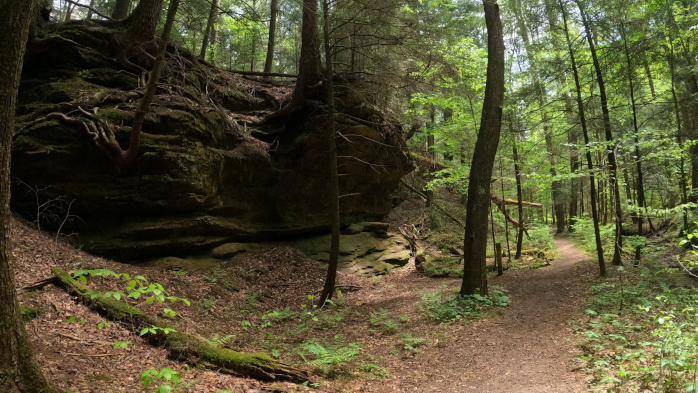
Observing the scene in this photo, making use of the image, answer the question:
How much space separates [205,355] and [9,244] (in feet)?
9.37

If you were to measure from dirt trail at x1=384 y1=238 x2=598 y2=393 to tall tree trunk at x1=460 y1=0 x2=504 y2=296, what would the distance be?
1166 millimetres

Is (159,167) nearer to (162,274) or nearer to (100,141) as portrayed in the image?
(100,141)

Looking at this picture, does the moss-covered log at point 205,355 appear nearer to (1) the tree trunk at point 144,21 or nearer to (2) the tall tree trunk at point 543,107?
(1) the tree trunk at point 144,21

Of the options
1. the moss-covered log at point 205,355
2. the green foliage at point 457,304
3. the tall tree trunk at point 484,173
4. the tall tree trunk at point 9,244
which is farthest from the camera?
the tall tree trunk at point 484,173

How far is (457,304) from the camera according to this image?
8695 mm

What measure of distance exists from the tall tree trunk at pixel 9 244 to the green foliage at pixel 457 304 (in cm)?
726

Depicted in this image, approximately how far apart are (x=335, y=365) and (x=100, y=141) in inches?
294

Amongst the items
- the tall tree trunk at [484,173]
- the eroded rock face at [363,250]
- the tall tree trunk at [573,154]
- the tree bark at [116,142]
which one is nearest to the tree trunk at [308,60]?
the tree bark at [116,142]

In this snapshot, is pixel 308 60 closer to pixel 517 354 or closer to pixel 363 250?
pixel 363 250

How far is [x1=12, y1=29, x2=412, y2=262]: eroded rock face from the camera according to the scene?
326 inches

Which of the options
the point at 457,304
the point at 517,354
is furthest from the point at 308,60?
the point at 517,354

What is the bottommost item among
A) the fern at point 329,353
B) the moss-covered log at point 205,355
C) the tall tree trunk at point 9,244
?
the fern at point 329,353

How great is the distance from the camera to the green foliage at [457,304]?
8203 mm

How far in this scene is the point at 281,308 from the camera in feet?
30.3
